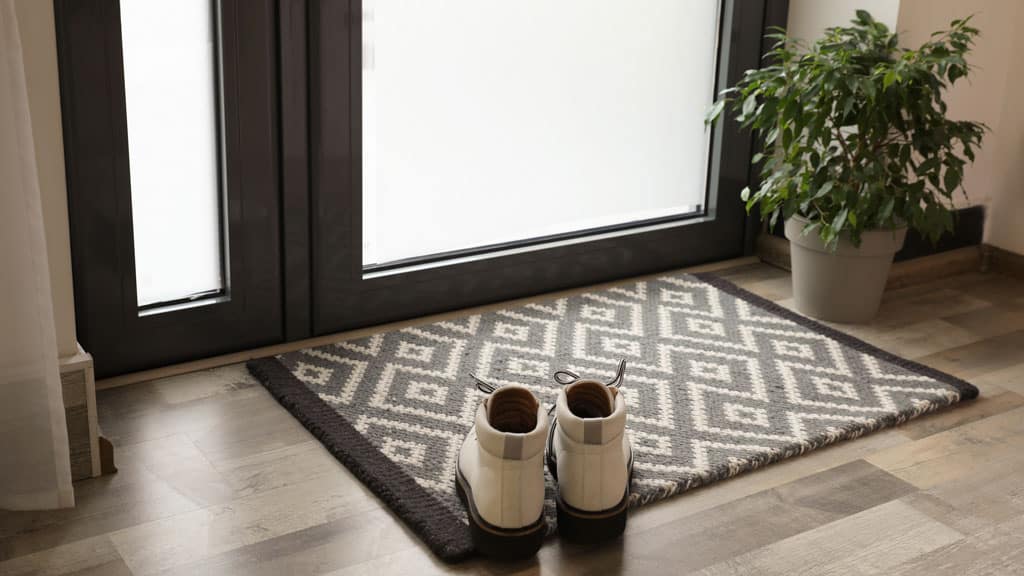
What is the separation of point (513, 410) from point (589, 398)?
120mm

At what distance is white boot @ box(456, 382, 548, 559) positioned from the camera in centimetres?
161

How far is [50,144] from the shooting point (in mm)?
1724

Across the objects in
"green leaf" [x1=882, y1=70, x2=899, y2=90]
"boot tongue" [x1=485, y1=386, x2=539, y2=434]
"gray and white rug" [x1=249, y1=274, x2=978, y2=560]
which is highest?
"green leaf" [x1=882, y1=70, x2=899, y2=90]

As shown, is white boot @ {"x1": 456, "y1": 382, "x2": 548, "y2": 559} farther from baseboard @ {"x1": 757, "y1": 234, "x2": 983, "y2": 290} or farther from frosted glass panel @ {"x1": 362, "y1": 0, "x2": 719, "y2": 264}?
baseboard @ {"x1": 757, "y1": 234, "x2": 983, "y2": 290}

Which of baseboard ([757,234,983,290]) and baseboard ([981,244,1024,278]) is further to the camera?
baseboard ([981,244,1024,278])

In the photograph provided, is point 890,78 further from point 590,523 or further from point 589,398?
point 590,523

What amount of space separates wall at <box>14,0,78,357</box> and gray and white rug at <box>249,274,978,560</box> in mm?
462

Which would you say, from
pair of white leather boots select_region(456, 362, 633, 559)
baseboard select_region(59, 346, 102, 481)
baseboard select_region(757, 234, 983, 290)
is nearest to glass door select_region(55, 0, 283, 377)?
baseboard select_region(59, 346, 102, 481)

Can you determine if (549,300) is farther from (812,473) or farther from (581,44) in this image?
(812,473)

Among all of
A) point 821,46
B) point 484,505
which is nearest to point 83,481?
point 484,505

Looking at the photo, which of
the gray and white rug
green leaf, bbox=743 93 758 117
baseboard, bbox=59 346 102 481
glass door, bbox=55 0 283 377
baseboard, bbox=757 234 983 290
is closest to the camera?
baseboard, bbox=59 346 102 481

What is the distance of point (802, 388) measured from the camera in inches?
90.2

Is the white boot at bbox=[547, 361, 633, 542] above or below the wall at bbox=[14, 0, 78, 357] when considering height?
below

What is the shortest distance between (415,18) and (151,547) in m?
1.19
